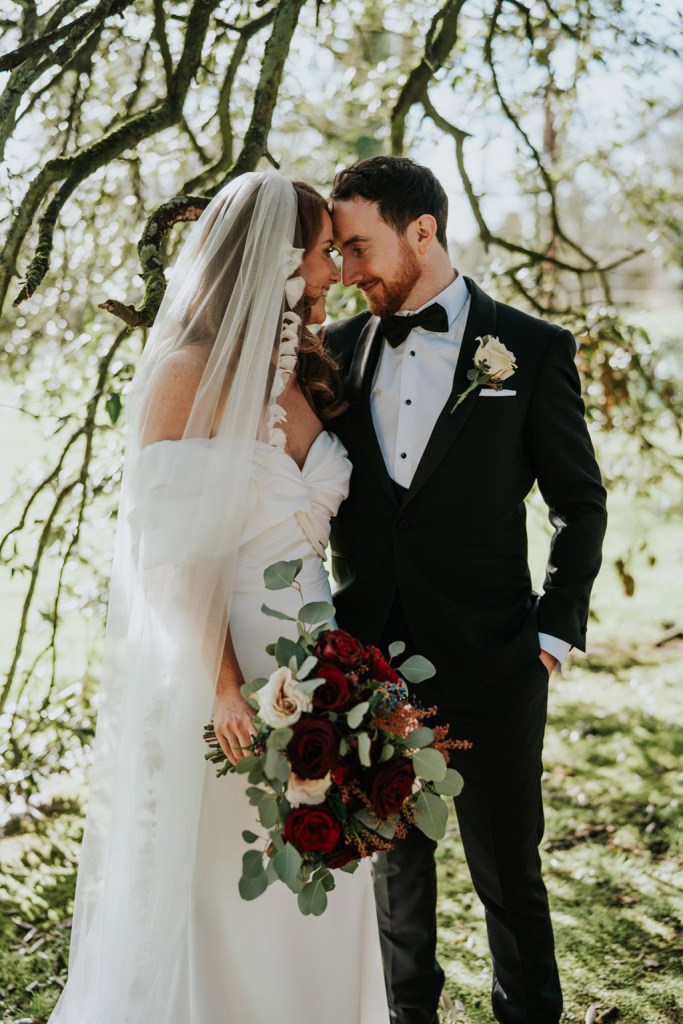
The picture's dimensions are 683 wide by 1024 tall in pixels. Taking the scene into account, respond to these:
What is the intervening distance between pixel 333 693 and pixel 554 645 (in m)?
0.97

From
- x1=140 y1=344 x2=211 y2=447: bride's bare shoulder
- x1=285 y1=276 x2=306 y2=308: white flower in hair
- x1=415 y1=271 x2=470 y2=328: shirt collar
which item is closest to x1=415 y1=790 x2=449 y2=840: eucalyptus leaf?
x1=140 y1=344 x2=211 y2=447: bride's bare shoulder

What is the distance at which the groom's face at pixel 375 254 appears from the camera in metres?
2.72

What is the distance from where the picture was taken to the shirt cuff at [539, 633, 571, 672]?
2.65 metres

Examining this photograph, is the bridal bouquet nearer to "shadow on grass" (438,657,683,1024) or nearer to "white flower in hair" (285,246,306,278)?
"white flower in hair" (285,246,306,278)

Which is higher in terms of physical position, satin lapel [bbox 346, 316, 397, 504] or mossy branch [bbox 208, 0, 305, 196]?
mossy branch [bbox 208, 0, 305, 196]

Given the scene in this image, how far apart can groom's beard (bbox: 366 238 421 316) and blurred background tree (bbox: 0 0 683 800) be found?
59 centimetres

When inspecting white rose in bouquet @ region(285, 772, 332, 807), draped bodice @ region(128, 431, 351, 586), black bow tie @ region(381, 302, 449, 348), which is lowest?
white rose in bouquet @ region(285, 772, 332, 807)

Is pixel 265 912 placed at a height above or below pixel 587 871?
below

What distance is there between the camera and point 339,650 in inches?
76.3

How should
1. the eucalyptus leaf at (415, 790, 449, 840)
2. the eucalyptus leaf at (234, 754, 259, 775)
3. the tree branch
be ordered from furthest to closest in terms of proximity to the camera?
the tree branch
the eucalyptus leaf at (415, 790, 449, 840)
the eucalyptus leaf at (234, 754, 259, 775)

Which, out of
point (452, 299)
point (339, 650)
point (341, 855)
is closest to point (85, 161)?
point (452, 299)

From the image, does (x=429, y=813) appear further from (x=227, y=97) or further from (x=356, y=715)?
(x=227, y=97)

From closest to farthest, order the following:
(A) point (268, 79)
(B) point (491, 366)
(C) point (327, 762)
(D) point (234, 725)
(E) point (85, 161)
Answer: (C) point (327, 762) < (D) point (234, 725) < (B) point (491, 366) < (E) point (85, 161) < (A) point (268, 79)

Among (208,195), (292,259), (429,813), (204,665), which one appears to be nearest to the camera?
(429,813)
